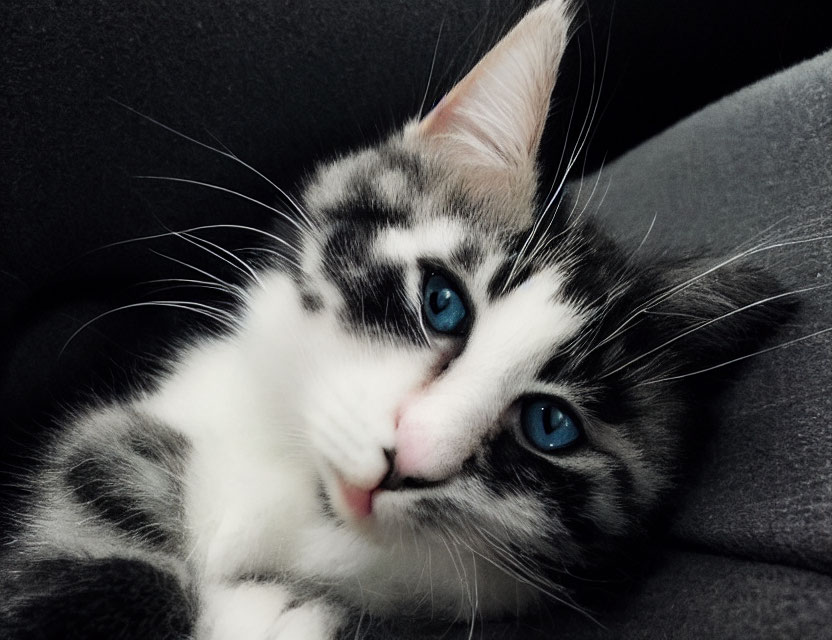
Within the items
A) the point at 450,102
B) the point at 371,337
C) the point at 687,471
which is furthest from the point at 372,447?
the point at 450,102

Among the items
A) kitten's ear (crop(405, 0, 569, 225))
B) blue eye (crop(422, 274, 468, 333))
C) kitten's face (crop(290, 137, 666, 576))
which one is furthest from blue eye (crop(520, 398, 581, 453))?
kitten's ear (crop(405, 0, 569, 225))

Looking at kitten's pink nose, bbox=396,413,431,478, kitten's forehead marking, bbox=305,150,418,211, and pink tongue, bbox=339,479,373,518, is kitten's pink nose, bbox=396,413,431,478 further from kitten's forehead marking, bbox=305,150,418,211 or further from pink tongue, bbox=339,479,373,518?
kitten's forehead marking, bbox=305,150,418,211

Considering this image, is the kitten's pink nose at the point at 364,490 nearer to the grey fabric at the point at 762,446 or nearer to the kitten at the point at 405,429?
the kitten at the point at 405,429

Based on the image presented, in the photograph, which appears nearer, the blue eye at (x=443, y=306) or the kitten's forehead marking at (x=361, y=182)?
the blue eye at (x=443, y=306)

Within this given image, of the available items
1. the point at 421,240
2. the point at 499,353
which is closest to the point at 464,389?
the point at 499,353

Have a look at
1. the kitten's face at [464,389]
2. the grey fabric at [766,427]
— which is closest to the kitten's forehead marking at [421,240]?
the kitten's face at [464,389]

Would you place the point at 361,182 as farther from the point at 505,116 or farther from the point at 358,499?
the point at 358,499

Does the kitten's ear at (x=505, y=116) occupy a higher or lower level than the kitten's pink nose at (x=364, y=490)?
higher
